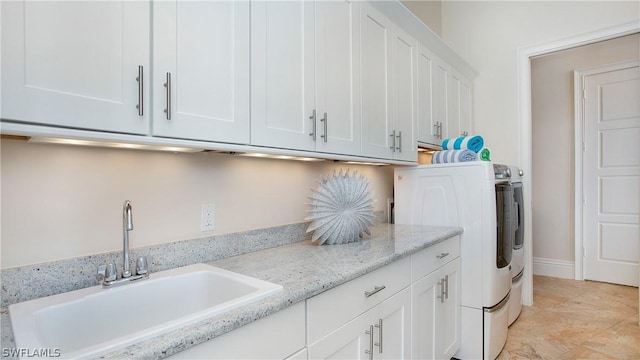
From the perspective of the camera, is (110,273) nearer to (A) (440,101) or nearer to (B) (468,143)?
(B) (468,143)

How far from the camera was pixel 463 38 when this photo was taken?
137 inches

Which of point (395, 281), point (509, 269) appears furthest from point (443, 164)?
point (395, 281)

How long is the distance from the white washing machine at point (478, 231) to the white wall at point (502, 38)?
3.51 feet

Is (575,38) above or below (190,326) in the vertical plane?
above

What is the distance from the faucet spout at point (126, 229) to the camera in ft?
3.43

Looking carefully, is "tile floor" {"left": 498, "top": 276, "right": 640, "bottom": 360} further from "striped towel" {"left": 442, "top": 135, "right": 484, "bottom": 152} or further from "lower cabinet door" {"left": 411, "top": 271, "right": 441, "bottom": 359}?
"striped towel" {"left": 442, "top": 135, "right": 484, "bottom": 152}

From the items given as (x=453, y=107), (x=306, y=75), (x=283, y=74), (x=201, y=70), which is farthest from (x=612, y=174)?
(x=201, y=70)

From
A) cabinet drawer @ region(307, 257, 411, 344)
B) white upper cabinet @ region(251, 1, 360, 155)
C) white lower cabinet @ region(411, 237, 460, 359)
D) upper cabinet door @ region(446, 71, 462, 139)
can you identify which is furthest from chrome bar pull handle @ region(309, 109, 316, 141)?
upper cabinet door @ region(446, 71, 462, 139)

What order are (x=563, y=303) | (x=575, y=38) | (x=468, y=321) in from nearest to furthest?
(x=468, y=321) < (x=575, y=38) < (x=563, y=303)

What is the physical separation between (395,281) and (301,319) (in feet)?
2.02

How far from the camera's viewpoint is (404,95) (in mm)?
2148

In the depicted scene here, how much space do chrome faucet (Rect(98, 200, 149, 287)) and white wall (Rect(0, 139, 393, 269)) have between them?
0.07 meters

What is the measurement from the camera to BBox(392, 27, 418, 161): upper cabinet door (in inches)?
81.1

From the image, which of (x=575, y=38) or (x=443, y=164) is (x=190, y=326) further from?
(x=575, y=38)
